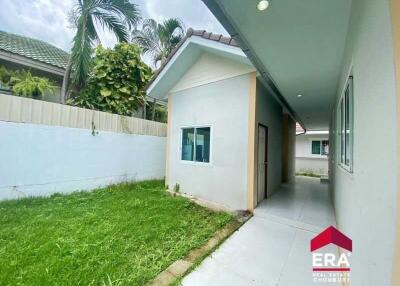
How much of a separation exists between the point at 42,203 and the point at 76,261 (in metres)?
3.04

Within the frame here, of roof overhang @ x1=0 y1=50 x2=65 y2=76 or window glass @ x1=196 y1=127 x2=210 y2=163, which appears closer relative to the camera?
window glass @ x1=196 y1=127 x2=210 y2=163

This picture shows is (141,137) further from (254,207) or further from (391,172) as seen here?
(391,172)

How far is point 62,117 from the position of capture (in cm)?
570

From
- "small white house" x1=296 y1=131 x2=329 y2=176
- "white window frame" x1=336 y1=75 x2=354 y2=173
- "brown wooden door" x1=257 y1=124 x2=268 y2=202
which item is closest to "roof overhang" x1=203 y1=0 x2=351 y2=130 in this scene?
"white window frame" x1=336 y1=75 x2=354 y2=173

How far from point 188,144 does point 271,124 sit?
108 inches

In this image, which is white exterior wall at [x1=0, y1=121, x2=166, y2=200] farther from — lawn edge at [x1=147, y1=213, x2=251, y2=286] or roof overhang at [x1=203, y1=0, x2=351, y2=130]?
roof overhang at [x1=203, y1=0, x2=351, y2=130]

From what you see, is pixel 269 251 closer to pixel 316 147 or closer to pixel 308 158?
pixel 308 158

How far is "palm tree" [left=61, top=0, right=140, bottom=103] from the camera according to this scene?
7.05 metres

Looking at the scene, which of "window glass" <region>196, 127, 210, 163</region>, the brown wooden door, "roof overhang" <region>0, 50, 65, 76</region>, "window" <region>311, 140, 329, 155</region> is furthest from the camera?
"window" <region>311, 140, 329, 155</region>

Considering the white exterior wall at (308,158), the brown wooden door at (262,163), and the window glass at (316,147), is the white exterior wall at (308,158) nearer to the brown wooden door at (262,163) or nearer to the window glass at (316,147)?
the window glass at (316,147)

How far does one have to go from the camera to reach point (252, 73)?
4.84 metres

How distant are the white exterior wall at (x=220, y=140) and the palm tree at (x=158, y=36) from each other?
606cm

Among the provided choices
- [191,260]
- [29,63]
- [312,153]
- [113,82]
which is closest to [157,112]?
[113,82]

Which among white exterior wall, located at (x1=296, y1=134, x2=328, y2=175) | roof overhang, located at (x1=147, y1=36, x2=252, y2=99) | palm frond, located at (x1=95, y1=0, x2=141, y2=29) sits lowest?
white exterior wall, located at (x1=296, y1=134, x2=328, y2=175)
